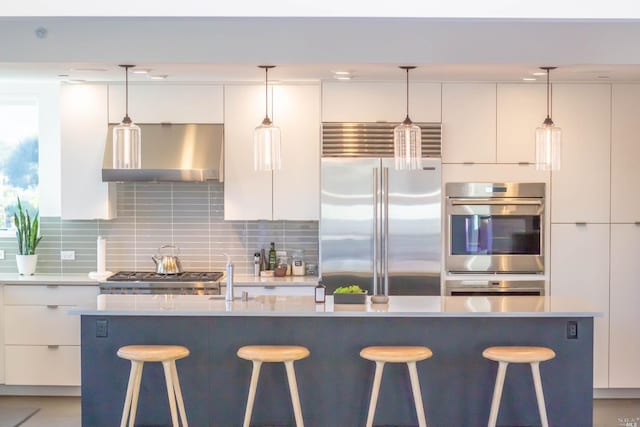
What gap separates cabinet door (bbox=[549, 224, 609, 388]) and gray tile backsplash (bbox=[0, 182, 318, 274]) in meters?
2.07

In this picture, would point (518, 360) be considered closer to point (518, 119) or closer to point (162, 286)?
point (518, 119)

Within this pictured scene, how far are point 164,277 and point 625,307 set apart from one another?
12.6ft

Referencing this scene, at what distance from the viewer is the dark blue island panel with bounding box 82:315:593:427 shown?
16.1 ft

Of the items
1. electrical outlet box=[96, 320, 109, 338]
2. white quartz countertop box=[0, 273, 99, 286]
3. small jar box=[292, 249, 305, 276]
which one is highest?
small jar box=[292, 249, 305, 276]

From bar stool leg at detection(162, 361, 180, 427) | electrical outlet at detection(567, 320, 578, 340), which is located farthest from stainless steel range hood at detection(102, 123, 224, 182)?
electrical outlet at detection(567, 320, 578, 340)

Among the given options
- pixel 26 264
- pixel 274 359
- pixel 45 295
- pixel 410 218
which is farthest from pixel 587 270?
pixel 26 264

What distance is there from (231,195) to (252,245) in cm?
60

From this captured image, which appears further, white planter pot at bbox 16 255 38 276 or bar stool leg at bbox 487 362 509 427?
white planter pot at bbox 16 255 38 276

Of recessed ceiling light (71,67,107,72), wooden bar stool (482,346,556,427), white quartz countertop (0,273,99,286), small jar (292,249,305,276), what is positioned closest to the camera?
wooden bar stool (482,346,556,427)

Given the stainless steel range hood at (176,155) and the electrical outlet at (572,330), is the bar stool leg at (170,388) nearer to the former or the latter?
the stainless steel range hood at (176,155)

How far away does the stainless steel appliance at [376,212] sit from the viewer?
6.34 metres

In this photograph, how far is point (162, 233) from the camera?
22.9ft

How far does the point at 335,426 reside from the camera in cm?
493

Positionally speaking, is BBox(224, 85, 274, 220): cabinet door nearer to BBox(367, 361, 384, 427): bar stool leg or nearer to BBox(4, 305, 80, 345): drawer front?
BBox(4, 305, 80, 345): drawer front
